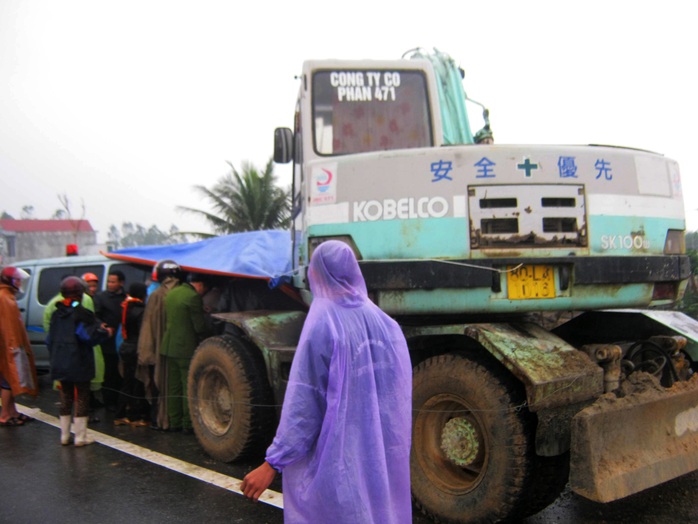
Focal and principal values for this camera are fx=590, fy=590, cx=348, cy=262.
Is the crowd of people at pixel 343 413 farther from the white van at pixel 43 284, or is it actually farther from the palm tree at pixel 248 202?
the palm tree at pixel 248 202

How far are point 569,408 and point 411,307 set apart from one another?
3.63 ft

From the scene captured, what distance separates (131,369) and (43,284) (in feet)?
9.61

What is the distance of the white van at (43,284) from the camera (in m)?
7.84

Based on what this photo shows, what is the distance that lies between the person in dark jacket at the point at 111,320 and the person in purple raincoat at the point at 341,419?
5.03 m

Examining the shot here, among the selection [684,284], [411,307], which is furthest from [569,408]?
[684,284]

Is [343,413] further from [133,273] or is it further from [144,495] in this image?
[133,273]

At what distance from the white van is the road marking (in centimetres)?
218

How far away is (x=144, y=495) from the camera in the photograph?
4.27 m

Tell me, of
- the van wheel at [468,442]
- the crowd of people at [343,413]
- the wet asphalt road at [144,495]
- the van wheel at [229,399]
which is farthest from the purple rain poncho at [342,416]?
the van wheel at [229,399]

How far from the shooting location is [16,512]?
4000 mm

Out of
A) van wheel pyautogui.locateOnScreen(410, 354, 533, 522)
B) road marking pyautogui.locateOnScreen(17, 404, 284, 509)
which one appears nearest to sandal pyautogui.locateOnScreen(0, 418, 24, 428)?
road marking pyautogui.locateOnScreen(17, 404, 284, 509)

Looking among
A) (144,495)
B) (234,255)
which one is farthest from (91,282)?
(144,495)

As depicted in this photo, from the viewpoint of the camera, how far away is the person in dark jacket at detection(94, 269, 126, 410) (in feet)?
22.3

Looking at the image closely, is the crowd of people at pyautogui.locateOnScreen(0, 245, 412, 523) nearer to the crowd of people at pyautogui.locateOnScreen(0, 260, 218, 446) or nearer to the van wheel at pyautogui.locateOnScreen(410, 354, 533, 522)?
the van wheel at pyautogui.locateOnScreen(410, 354, 533, 522)
